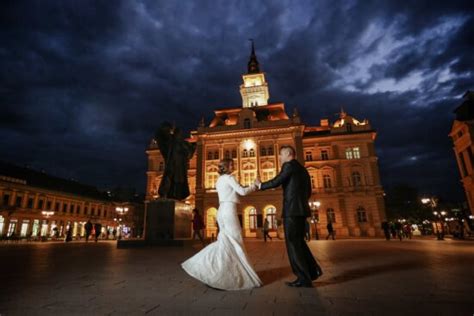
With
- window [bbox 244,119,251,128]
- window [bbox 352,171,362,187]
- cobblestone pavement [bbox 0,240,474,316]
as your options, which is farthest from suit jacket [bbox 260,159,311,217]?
window [bbox 352,171,362,187]

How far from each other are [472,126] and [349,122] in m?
14.1

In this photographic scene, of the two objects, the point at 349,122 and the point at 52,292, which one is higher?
the point at 349,122

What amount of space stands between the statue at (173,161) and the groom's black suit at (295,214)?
349 inches

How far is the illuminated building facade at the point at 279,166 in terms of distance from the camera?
33375mm

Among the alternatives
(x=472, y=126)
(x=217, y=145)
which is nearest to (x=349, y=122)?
(x=472, y=126)

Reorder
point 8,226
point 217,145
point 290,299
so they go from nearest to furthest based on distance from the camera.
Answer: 1. point 290,299
2. point 8,226
3. point 217,145

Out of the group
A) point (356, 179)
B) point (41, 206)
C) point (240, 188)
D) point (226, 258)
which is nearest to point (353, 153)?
point (356, 179)

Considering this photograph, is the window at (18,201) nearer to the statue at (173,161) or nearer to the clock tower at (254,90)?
the statue at (173,161)

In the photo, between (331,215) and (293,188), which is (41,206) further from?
(293,188)

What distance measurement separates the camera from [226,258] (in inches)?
133

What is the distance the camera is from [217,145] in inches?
1485

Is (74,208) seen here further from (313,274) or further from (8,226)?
(313,274)

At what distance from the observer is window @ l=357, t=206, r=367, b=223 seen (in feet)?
109

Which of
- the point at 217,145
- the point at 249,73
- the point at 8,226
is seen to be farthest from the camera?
the point at 249,73
